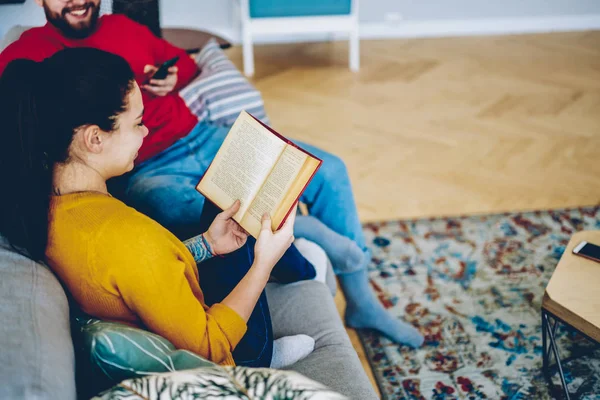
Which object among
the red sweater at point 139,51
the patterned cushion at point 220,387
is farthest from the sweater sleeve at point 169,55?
the patterned cushion at point 220,387

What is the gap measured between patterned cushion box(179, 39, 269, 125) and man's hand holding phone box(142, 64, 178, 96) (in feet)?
0.42

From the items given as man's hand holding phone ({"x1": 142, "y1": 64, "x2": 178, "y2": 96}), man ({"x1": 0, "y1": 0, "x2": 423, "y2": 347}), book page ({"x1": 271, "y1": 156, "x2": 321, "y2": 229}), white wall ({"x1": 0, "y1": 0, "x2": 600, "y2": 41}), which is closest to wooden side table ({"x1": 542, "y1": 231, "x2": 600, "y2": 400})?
man ({"x1": 0, "y1": 0, "x2": 423, "y2": 347})

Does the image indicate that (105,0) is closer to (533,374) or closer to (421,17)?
(533,374)

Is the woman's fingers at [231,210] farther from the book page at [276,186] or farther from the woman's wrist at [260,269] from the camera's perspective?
the woman's wrist at [260,269]

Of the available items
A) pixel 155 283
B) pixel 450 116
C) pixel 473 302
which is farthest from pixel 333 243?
pixel 450 116

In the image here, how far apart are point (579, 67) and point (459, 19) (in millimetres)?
1075

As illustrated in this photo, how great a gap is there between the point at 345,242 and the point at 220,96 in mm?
730

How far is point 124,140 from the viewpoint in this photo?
1169mm

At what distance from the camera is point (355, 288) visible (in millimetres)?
1896

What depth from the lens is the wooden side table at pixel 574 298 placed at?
145 centimetres

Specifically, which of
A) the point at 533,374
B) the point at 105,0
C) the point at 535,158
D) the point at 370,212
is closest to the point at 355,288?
the point at 533,374

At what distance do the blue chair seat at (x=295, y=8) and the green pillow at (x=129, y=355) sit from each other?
3449mm

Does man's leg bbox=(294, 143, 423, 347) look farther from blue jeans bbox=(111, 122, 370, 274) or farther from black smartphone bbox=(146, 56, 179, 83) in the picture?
black smartphone bbox=(146, 56, 179, 83)

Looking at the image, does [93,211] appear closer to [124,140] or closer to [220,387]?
[124,140]
